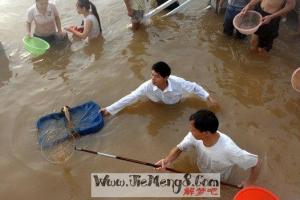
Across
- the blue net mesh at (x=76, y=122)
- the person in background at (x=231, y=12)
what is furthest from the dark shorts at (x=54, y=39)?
the person in background at (x=231, y=12)

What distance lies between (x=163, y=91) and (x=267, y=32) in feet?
8.22

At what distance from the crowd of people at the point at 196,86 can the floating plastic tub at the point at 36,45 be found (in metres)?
0.39

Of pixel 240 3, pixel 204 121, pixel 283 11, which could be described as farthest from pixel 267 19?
pixel 204 121

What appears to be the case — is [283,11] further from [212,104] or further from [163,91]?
[163,91]

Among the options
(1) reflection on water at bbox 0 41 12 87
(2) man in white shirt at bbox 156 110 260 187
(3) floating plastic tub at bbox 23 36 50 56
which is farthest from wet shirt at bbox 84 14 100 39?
(2) man in white shirt at bbox 156 110 260 187

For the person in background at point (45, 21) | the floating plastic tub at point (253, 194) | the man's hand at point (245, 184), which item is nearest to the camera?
the floating plastic tub at point (253, 194)

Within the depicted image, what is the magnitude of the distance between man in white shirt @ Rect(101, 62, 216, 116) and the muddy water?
0.23 meters

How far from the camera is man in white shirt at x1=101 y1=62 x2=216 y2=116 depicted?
5664 mm

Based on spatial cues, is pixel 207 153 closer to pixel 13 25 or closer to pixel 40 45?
pixel 40 45

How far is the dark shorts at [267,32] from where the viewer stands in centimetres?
681

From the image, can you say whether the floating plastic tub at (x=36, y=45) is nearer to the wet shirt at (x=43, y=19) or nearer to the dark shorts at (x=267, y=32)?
the wet shirt at (x=43, y=19)

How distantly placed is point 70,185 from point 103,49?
3.75 metres

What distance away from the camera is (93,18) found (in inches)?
311

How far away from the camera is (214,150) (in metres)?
4.21
